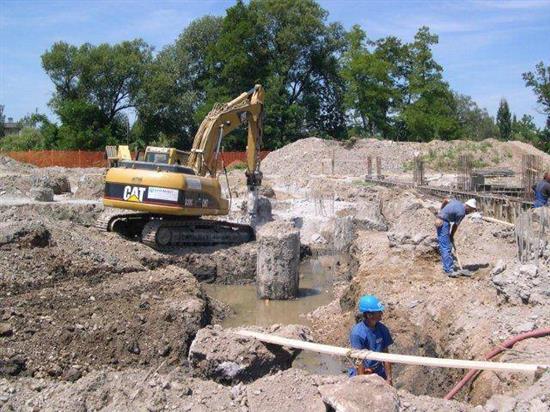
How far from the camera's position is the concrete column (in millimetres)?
12508

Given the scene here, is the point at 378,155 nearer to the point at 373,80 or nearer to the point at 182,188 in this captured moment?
the point at 373,80

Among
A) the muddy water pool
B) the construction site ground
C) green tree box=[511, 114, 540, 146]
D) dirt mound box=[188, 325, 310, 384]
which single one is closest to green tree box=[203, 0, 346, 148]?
green tree box=[511, 114, 540, 146]

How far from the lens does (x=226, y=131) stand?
682 inches

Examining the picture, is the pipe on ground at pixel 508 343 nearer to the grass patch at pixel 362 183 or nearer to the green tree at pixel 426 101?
the grass patch at pixel 362 183

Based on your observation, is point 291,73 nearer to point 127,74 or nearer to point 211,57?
point 211,57

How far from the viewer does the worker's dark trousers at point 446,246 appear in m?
10.4

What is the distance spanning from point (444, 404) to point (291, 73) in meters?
49.0

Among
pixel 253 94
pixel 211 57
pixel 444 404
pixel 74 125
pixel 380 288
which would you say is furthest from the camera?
pixel 211 57

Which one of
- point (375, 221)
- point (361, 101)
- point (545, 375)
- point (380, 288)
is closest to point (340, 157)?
point (361, 101)

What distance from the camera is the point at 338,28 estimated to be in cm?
5381

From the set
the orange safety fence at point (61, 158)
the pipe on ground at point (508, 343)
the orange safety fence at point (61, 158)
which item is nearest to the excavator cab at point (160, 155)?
the pipe on ground at point (508, 343)

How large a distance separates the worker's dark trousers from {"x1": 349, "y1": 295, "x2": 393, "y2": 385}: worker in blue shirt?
190 inches

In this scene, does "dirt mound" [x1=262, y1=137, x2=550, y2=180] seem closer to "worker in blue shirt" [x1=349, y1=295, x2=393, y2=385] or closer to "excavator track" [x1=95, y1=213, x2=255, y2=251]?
"excavator track" [x1=95, y1=213, x2=255, y2=251]

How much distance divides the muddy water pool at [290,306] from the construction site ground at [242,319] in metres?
0.04
